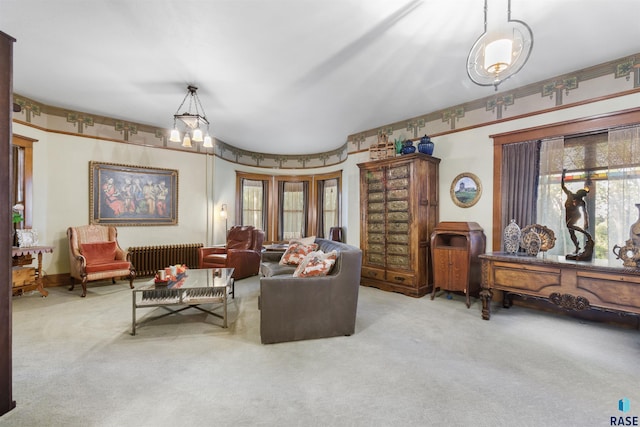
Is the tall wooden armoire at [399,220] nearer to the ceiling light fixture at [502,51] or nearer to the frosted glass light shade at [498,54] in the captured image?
the ceiling light fixture at [502,51]

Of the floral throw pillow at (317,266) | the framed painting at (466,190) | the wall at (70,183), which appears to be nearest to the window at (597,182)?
the framed painting at (466,190)

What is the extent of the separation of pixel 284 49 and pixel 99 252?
4.46 metres

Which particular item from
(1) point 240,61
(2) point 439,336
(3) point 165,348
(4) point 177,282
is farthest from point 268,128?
(2) point 439,336

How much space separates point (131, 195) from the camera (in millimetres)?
5422

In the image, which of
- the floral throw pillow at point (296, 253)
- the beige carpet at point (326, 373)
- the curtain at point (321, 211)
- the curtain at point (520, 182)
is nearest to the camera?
the beige carpet at point (326, 373)

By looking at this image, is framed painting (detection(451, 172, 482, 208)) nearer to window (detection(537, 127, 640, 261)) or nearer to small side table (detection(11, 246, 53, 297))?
window (detection(537, 127, 640, 261))

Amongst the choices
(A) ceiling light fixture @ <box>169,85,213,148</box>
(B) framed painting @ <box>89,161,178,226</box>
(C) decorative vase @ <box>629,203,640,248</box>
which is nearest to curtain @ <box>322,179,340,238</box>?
(B) framed painting @ <box>89,161,178,226</box>

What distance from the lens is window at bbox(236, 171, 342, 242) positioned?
7.51 m

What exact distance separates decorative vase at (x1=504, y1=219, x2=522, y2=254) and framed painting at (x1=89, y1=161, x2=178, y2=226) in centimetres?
599

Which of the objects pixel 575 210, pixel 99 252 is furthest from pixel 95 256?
pixel 575 210

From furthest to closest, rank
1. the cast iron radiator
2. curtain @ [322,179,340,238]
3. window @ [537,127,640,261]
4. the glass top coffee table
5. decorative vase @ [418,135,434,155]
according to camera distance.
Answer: curtain @ [322,179,340,238]
the cast iron radiator
decorative vase @ [418,135,434,155]
window @ [537,127,640,261]
the glass top coffee table

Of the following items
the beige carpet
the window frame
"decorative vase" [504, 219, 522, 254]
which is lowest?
the beige carpet

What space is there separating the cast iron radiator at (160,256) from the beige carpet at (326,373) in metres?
2.03

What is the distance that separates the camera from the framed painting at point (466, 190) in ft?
13.9
